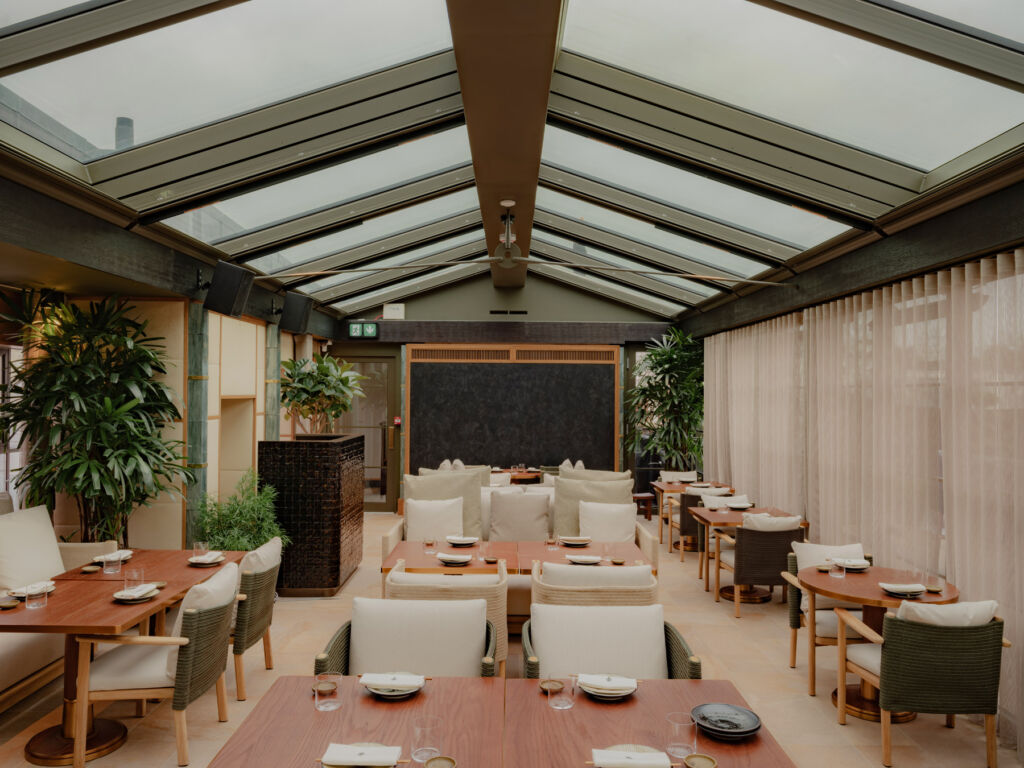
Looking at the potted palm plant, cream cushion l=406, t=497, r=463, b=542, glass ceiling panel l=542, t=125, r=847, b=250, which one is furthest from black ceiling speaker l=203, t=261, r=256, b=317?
glass ceiling panel l=542, t=125, r=847, b=250

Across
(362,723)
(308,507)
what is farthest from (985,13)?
(308,507)

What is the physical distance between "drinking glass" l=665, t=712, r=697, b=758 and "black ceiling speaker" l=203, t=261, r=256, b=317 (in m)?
4.94

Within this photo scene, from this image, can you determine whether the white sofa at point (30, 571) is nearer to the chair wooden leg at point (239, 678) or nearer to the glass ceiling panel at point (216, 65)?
the chair wooden leg at point (239, 678)

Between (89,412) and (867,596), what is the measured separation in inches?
210

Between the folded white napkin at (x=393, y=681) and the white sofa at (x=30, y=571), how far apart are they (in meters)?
2.56

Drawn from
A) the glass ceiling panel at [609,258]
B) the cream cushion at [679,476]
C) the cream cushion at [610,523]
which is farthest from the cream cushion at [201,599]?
the cream cushion at [679,476]

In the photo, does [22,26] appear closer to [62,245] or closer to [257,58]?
[257,58]

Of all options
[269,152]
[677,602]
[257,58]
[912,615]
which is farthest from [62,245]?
[677,602]

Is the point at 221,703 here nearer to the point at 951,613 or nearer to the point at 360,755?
the point at 360,755

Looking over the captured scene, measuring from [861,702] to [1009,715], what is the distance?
76cm

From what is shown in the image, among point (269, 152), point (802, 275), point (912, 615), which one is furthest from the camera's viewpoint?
point (802, 275)

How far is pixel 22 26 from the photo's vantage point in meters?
3.08

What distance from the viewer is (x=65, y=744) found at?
3641mm

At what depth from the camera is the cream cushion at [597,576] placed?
12.5ft
